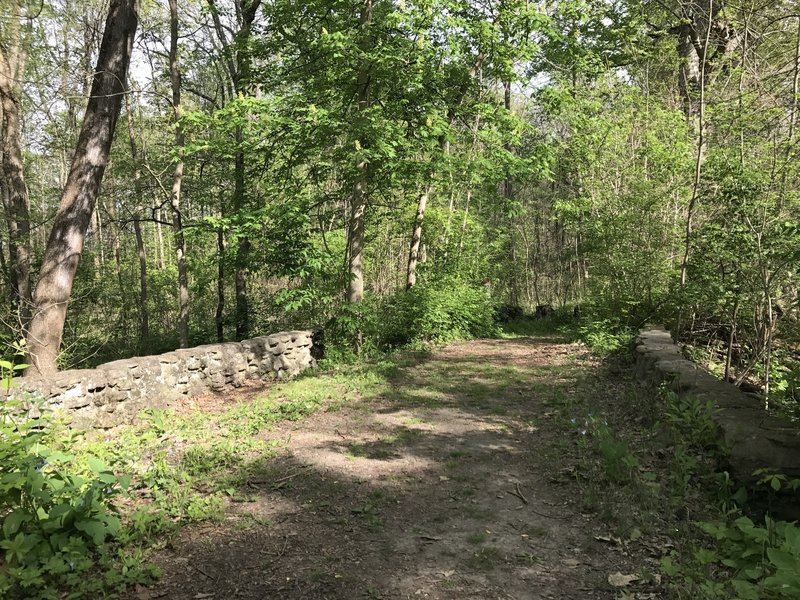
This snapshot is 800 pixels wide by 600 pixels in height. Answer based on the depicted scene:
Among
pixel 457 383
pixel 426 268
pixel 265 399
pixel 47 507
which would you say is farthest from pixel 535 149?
pixel 47 507

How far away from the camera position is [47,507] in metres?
3.10

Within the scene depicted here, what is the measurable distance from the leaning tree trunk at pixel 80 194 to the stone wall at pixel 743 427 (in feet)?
24.7

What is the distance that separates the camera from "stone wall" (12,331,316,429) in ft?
17.5

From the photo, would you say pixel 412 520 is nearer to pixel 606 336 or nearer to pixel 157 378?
pixel 157 378

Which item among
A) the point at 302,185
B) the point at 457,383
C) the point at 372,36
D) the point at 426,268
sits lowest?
the point at 457,383

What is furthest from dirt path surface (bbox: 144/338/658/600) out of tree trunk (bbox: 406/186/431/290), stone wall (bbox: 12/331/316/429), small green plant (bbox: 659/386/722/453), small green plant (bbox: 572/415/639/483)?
tree trunk (bbox: 406/186/431/290)

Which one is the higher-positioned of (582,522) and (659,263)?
(659,263)

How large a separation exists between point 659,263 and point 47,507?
9.57 m

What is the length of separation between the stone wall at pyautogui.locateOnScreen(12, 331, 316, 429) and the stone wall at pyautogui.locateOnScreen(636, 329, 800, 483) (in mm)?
6100

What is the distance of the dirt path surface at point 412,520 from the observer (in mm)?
3037

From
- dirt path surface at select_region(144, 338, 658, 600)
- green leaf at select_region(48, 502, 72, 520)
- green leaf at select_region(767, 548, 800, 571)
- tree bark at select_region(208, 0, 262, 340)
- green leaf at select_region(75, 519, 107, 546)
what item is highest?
tree bark at select_region(208, 0, 262, 340)

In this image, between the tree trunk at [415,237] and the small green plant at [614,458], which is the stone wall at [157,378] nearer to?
the tree trunk at [415,237]

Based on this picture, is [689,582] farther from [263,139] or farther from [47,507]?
[263,139]

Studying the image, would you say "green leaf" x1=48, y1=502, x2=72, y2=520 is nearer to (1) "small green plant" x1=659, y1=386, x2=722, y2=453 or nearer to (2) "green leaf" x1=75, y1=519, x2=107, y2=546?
(2) "green leaf" x1=75, y1=519, x2=107, y2=546
